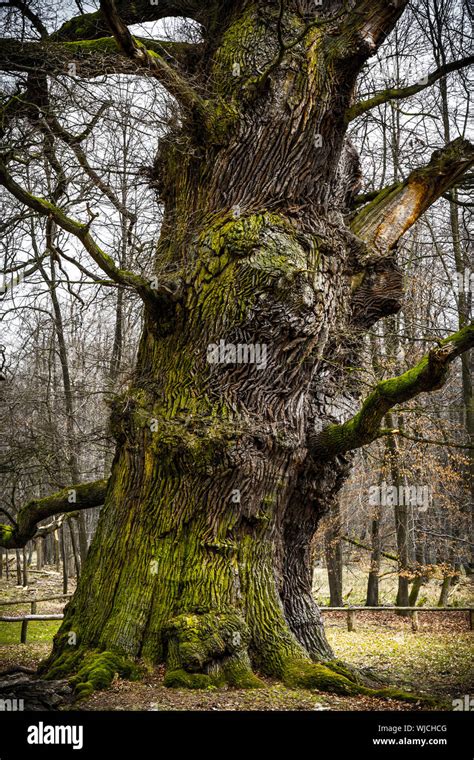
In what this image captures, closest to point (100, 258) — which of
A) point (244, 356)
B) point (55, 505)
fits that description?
point (244, 356)

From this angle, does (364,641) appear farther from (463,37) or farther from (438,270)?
(463,37)

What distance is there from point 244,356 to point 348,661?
666 cm

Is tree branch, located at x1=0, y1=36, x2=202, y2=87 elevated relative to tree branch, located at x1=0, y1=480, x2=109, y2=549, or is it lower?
elevated

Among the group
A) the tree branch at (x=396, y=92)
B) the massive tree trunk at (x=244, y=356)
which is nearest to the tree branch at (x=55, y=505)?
the massive tree trunk at (x=244, y=356)

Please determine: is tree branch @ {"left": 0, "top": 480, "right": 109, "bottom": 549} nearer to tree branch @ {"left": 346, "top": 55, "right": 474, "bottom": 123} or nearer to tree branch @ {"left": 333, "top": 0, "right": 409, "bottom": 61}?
tree branch @ {"left": 346, "top": 55, "right": 474, "bottom": 123}

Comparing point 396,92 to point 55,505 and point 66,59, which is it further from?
point 55,505

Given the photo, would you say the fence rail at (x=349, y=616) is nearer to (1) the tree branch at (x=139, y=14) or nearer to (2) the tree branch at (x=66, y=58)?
(2) the tree branch at (x=66, y=58)

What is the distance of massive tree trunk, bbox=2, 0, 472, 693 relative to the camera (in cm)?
584

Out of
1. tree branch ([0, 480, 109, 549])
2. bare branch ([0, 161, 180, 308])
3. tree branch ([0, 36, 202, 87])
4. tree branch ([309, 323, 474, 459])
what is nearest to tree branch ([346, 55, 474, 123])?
tree branch ([0, 36, 202, 87])

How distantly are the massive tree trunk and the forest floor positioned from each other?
0.93 ft

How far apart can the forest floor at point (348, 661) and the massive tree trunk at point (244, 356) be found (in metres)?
0.28

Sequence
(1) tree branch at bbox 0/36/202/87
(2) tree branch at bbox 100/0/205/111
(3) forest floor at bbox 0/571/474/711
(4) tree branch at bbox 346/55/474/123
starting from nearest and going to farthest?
(3) forest floor at bbox 0/571/474/711 < (2) tree branch at bbox 100/0/205/111 < (1) tree branch at bbox 0/36/202/87 < (4) tree branch at bbox 346/55/474/123

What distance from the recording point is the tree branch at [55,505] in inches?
321
